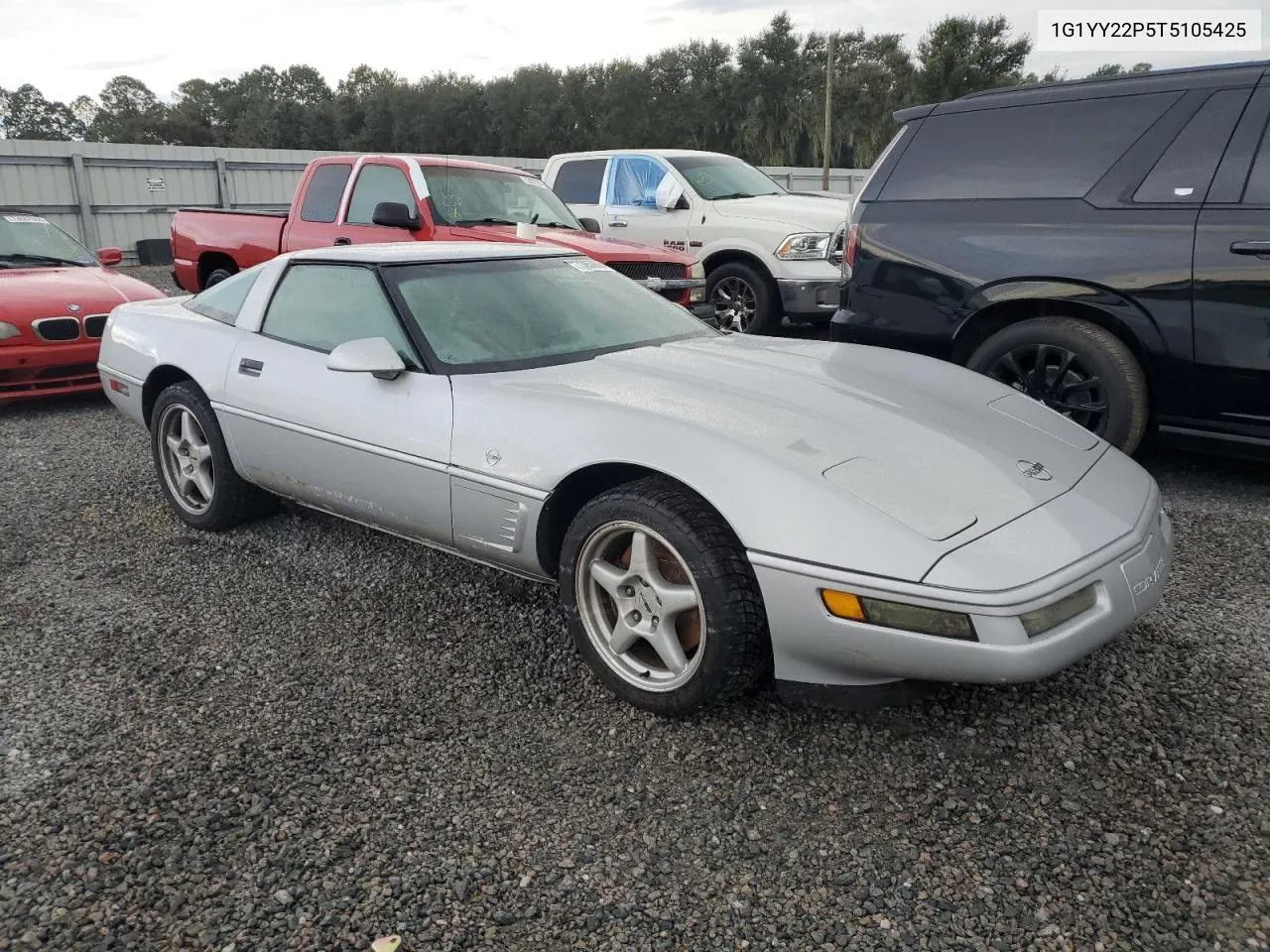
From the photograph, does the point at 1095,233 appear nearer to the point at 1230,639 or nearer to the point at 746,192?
the point at 1230,639

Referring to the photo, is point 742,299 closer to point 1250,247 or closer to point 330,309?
point 1250,247

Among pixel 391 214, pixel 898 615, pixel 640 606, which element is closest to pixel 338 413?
pixel 640 606

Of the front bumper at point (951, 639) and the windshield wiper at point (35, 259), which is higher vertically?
the windshield wiper at point (35, 259)

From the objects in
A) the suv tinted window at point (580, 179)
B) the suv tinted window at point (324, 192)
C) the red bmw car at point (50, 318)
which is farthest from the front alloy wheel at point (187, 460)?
the suv tinted window at point (580, 179)

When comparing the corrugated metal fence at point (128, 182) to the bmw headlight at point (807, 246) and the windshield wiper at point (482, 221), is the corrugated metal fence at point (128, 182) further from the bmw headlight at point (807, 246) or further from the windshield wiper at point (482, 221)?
the windshield wiper at point (482, 221)

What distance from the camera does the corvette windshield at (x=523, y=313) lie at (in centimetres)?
329

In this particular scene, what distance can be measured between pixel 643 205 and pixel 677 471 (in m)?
7.08

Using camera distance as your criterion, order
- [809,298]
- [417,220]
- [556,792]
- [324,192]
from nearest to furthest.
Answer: [556,792], [417,220], [324,192], [809,298]

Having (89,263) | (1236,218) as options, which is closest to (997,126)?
(1236,218)

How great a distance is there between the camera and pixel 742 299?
8398 millimetres

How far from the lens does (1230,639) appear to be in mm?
3016

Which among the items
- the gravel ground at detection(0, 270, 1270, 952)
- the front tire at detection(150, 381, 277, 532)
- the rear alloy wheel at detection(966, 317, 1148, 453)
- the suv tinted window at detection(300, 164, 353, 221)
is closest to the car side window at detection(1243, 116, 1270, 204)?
the rear alloy wheel at detection(966, 317, 1148, 453)

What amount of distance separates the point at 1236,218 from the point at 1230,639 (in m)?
1.99

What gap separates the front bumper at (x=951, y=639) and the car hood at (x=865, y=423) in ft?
0.59
